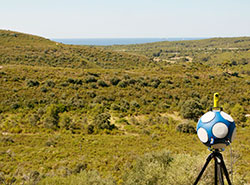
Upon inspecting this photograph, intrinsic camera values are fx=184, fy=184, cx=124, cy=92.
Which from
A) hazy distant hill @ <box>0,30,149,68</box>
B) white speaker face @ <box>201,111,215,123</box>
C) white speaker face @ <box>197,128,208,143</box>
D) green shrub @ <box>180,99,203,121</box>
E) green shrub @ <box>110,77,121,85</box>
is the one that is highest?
hazy distant hill @ <box>0,30,149,68</box>

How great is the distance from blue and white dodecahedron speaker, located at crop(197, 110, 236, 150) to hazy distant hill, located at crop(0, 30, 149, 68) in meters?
46.5

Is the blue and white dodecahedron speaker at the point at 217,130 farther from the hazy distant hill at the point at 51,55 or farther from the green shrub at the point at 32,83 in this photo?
the hazy distant hill at the point at 51,55

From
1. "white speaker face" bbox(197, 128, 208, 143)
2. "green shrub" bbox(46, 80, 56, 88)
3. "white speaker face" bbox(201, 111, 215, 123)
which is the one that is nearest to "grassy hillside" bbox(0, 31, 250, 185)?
"green shrub" bbox(46, 80, 56, 88)

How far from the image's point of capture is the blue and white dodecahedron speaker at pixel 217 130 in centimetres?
312

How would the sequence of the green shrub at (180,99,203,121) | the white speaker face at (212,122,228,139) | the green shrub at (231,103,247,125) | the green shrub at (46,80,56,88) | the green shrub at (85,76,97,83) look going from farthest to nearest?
the green shrub at (85,76,97,83)
the green shrub at (46,80,56,88)
the green shrub at (180,99,203,121)
the green shrub at (231,103,247,125)
the white speaker face at (212,122,228,139)

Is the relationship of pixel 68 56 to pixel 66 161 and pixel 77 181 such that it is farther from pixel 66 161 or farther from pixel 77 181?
pixel 77 181

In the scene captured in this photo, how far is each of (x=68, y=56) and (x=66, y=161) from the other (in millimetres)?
43100

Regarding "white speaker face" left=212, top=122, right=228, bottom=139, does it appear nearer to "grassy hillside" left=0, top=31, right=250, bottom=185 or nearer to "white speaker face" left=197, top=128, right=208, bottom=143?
"white speaker face" left=197, top=128, right=208, bottom=143

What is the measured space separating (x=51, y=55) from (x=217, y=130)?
52.7 meters

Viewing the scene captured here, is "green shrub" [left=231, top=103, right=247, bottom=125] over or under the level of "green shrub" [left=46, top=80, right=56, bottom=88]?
under

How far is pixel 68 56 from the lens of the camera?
51.2 metres

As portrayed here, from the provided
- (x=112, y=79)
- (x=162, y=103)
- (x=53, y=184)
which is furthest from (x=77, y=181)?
(x=112, y=79)

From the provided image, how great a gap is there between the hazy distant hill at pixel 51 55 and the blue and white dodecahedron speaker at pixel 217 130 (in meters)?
46.5

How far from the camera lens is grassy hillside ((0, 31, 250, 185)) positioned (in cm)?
974
